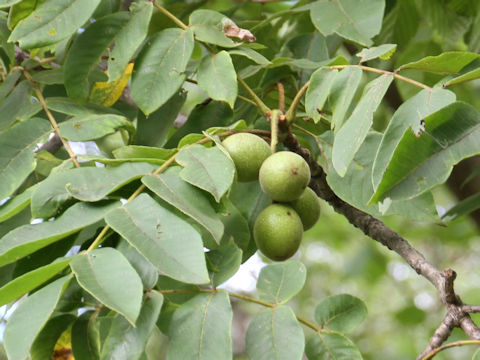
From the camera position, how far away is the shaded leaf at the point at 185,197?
1224 mm

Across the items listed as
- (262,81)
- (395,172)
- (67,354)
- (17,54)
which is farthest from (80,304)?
(17,54)

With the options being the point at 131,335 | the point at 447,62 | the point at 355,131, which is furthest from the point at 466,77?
the point at 131,335

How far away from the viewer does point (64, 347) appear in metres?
1.37

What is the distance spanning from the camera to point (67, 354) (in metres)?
1.37

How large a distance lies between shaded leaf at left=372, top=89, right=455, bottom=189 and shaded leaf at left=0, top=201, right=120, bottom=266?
20.3 inches

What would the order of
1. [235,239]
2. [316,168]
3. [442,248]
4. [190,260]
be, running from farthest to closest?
[442,248]
[316,168]
[235,239]
[190,260]

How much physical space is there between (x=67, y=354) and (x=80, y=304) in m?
0.13

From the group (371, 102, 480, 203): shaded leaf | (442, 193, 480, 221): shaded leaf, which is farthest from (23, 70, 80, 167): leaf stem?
(442, 193, 480, 221): shaded leaf

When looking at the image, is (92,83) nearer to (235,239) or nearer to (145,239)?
(235,239)

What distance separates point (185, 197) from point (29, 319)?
369 millimetres

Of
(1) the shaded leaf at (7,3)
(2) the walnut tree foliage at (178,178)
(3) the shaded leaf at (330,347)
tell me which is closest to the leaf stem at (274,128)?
(2) the walnut tree foliage at (178,178)

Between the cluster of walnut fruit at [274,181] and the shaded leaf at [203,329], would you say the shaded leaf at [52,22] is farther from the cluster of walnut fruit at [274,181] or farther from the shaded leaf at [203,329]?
the shaded leaf at [203,329]

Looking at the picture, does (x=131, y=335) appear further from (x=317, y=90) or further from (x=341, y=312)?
(x=317, y=90)

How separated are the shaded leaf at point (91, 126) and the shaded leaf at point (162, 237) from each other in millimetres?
405
